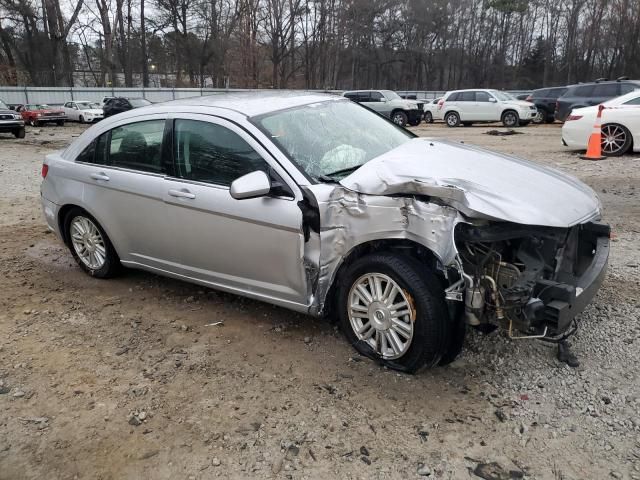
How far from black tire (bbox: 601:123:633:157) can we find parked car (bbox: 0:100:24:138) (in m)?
20.2

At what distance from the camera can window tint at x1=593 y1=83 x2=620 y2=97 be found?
1706 cm

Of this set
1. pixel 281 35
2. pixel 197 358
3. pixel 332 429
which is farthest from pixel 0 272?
pixel 281 35

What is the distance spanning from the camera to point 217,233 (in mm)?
3666

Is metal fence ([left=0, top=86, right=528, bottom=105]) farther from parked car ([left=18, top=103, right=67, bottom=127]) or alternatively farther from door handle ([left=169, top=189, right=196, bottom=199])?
door handle ([left=169, top=189, right=196, bottom=199])

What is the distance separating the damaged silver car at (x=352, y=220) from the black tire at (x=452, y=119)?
1929 centimetres

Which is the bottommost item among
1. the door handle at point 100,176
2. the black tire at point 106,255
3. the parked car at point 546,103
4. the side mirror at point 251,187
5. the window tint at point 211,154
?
the black tire at point 106,255

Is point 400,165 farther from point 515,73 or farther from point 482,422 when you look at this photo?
point 515,73

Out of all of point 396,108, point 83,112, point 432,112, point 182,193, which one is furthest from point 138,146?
point 83,112

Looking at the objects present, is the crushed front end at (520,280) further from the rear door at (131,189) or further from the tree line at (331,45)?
the tree line at (331,45)

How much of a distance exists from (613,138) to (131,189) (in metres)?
9.94

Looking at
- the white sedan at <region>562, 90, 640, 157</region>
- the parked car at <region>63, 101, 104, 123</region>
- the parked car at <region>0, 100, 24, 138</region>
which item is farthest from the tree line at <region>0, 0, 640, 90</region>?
the white sedan at <region>562, 90, 640, 157</region>

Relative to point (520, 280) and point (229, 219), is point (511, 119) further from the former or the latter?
point (520, 280)

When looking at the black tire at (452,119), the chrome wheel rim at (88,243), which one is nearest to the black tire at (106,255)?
the chrome wheel rim at (88,243)

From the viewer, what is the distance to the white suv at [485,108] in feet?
68.8
